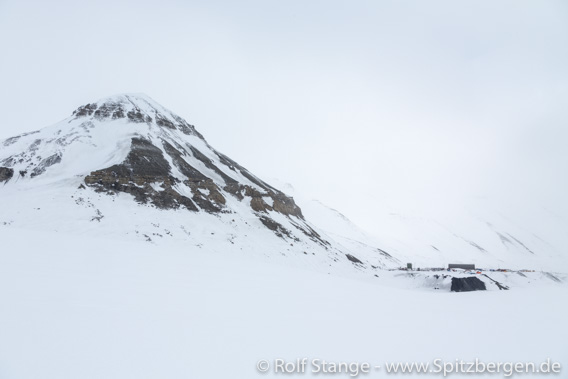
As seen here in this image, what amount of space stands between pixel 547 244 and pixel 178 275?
212 m

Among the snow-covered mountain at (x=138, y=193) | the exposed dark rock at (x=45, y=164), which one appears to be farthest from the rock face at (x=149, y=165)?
the snow-covered mountain at (x=138, y=193)

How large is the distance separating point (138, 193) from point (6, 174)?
17.1 m

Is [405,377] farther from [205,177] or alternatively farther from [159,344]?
[205,177]

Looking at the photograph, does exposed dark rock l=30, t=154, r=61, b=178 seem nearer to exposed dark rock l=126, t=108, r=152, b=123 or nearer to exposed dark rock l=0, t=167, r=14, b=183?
exposed dark rock l=0, t=167, r=14, b=183

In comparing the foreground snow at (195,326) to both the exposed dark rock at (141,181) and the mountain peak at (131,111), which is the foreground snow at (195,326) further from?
the mountain peak at (131,111)

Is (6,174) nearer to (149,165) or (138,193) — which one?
(149,165)

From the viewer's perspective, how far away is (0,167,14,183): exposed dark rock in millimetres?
34134

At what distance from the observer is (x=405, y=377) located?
5.37 metres

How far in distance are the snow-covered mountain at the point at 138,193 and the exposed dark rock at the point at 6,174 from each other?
14 cm

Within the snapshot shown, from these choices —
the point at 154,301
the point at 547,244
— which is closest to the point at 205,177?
the point at 154,301

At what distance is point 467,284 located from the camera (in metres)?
28.5

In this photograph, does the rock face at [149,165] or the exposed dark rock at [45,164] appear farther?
the exposed dark rock at [45,164]

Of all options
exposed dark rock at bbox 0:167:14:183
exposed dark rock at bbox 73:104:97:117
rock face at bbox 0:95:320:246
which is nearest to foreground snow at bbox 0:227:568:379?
rock face at bbox 0:95:320:246

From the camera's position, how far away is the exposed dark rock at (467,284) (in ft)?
92.2
